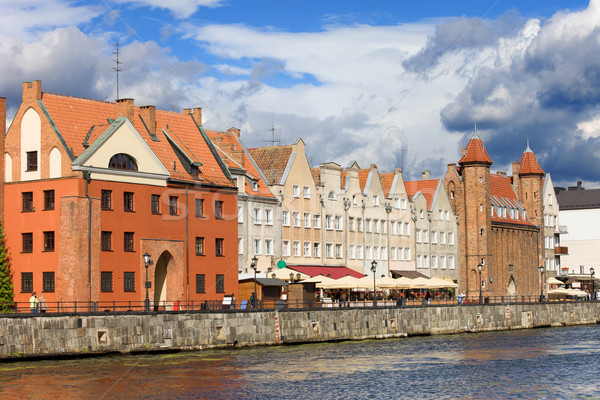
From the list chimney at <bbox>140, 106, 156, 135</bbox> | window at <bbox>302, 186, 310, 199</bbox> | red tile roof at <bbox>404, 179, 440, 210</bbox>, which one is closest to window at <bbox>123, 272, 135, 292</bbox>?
chimney at <bbox>140, 106, 156, 135</bbox>

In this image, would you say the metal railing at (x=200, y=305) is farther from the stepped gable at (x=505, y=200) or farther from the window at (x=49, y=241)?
the stepped gable at (x=505, y=200)

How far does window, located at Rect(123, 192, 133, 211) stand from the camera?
2889 inches

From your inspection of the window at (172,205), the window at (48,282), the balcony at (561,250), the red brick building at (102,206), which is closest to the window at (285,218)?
the red brick building at (102,206)

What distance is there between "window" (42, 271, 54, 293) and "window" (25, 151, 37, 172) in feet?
24.3

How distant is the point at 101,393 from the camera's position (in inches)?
1836

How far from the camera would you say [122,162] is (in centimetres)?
7331

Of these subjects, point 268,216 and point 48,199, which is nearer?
point 48,199

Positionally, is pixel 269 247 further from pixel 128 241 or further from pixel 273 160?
pixel 128 241

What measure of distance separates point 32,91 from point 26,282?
13.1 meters

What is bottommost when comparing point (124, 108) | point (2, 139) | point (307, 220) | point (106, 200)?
point (307, 220)

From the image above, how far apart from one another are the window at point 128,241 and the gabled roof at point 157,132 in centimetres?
610

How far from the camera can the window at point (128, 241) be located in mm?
73188

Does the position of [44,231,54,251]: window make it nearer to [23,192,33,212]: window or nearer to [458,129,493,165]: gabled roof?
[23,192,33,212]: window

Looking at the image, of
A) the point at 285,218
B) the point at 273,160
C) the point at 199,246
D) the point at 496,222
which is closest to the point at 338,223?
the point at 285,218
